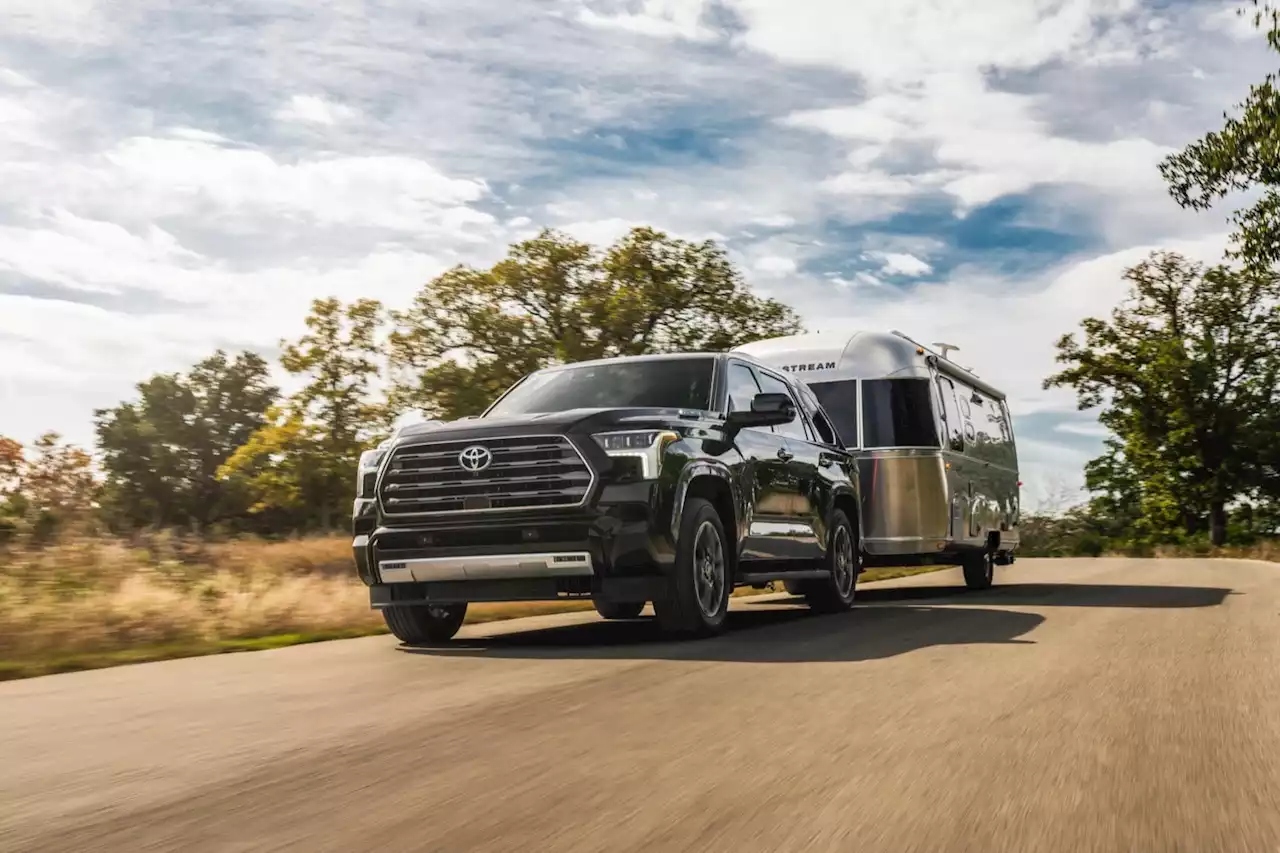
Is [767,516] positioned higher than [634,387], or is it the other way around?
[634,387]

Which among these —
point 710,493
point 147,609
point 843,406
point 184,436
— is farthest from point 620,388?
point 184,436

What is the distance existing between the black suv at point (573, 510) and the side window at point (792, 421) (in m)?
1.23

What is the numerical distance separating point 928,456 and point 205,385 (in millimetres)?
82007

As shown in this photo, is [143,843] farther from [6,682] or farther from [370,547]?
[370,547]

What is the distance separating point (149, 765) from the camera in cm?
504

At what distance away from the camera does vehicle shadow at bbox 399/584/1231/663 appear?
888cm

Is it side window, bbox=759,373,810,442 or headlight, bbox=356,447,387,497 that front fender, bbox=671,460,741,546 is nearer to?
side window, bbox=759,373,810,442

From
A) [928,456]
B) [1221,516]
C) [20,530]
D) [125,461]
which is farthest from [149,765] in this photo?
[125,461]

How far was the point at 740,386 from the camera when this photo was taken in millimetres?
11414

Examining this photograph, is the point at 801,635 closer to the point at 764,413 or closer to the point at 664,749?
the point at 764,413

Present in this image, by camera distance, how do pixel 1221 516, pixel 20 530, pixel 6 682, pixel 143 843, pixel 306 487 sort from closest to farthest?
1. pixel 143 843
2. pixel 6 682
3. pixel 20 530
4. pixel 306 487
5. pixel 1221 516

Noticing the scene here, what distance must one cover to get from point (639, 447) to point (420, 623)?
7.23ft

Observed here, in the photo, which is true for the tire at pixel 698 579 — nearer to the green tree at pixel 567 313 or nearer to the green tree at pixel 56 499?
the green tree at pixel 56 499

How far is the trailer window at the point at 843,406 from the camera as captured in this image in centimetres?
1578
